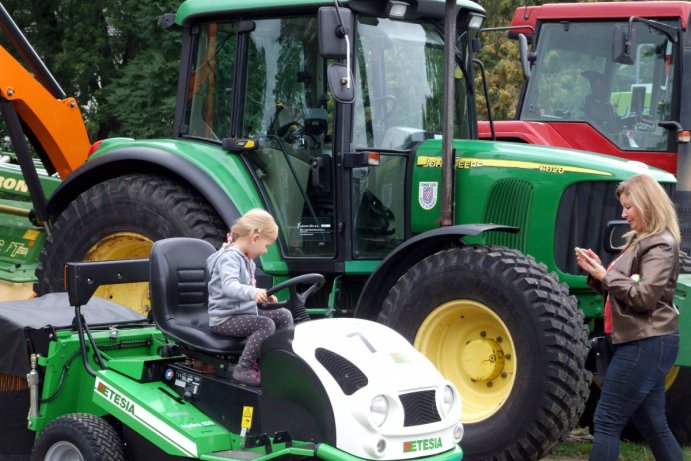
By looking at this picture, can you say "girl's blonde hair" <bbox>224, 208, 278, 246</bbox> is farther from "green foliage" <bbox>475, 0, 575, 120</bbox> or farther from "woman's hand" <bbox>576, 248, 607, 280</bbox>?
"green foliage" <bbox>475, 0, 575, 120</bbox>

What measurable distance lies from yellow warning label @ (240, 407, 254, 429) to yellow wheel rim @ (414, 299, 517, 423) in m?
1.51

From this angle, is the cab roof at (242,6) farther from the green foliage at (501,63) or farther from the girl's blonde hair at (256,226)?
the green foliage at (501,63)

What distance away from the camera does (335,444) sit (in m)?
4.64

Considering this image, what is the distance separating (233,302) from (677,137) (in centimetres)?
483

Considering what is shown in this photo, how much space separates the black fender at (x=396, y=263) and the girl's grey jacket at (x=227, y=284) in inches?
56.4

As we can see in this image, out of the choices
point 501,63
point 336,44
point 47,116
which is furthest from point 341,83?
point 501,63

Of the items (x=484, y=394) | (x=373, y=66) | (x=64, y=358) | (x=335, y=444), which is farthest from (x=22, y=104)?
(x=335, y=444)

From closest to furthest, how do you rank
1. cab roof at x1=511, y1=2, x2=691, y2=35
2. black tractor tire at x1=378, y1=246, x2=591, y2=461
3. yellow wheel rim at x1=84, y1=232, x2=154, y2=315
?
black tractor tire at x1=378, y1=246, x2=591, y2=461
yellow wheel rim at x1=84, y1=232, x2=154, y2=315
cab roof at x1=511, y1=2, x2=691, y2=35

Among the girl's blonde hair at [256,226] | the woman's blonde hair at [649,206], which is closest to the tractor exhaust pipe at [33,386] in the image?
the girl's blonde hair at [256,226]

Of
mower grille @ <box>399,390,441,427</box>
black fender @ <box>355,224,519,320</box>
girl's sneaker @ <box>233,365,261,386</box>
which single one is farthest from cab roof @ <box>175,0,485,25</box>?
mower grille @ <box>399,390,441,427</box>

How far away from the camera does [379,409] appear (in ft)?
15.2

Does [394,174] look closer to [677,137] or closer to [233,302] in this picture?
[233,302]

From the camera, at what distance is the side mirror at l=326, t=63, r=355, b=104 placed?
6.41 meters

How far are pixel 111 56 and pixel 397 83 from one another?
864 cm
